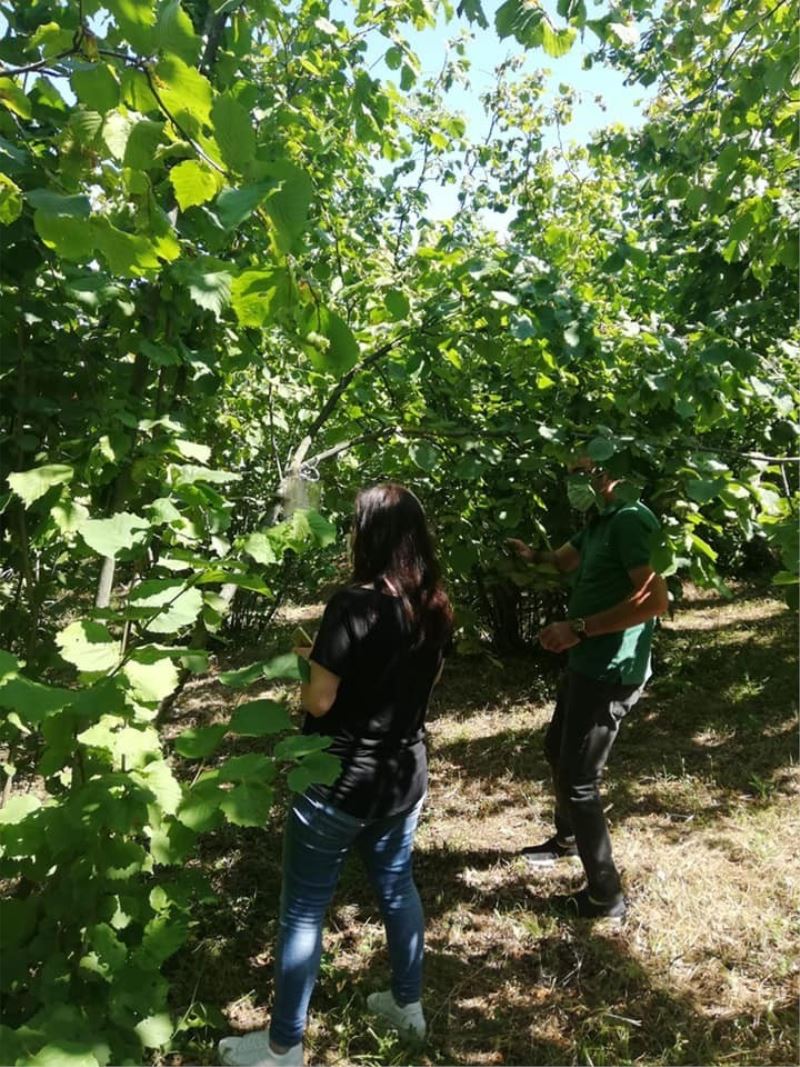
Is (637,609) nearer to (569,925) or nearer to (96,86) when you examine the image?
(569,925)

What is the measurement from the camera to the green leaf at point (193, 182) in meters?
0.98

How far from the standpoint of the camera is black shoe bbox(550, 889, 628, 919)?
9.91ft

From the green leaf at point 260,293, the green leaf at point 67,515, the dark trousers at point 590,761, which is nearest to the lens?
the green leaf at point 260,293

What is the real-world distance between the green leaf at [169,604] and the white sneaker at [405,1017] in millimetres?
1862

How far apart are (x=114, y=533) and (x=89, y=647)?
228 mm

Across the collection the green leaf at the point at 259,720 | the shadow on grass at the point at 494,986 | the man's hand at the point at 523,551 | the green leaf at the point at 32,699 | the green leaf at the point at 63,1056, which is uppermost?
the man's hand at the point at 523,551

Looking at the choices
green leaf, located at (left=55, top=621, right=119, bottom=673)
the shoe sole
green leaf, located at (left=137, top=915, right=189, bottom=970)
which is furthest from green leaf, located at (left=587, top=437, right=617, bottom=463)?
the shoe sole

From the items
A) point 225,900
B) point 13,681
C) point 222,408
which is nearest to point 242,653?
point 222,408

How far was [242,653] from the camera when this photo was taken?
281 inches

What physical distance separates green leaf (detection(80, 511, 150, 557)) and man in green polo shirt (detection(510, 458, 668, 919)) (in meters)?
1.77

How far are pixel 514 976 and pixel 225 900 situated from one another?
1309 mm

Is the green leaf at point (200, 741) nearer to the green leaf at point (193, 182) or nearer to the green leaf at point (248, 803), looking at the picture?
the green leaf at point (248, 803)

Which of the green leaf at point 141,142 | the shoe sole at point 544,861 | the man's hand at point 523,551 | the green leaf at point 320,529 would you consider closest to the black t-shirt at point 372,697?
the green leaf at point 320,529

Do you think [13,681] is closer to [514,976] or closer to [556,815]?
[514,976]
